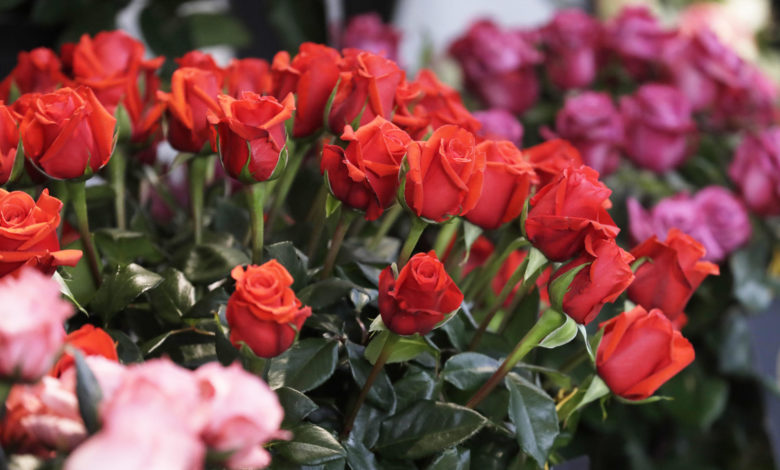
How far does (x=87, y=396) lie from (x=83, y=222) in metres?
0.16

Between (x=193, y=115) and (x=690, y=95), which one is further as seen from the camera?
(x=690, y=95)

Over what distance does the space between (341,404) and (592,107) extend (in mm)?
398

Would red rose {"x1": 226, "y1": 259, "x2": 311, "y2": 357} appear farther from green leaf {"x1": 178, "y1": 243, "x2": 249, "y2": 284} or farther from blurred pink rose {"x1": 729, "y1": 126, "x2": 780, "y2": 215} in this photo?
blurred pink rose {"x1": 729, "y1": 126, "x2": 780, "y2": 215}

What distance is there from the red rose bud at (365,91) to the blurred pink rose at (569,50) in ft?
1.52

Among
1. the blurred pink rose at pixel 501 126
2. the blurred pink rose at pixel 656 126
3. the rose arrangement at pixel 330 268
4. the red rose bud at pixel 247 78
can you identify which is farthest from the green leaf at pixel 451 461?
the blurred pink rose at pixel 656 126

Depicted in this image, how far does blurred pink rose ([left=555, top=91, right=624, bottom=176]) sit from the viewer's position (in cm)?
65

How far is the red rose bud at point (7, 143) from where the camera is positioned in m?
0.32

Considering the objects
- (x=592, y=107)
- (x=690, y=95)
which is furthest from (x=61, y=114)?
(x=690, y=95)

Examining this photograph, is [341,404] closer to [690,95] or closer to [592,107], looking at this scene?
[592,107]

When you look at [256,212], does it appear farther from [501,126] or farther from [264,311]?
[501,126]

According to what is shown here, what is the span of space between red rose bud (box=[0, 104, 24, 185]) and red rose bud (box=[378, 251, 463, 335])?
16 centimetres

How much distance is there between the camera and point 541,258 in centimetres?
35

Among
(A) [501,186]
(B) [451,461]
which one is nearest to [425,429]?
(B) [451,461]

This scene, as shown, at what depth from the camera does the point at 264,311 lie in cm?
26
